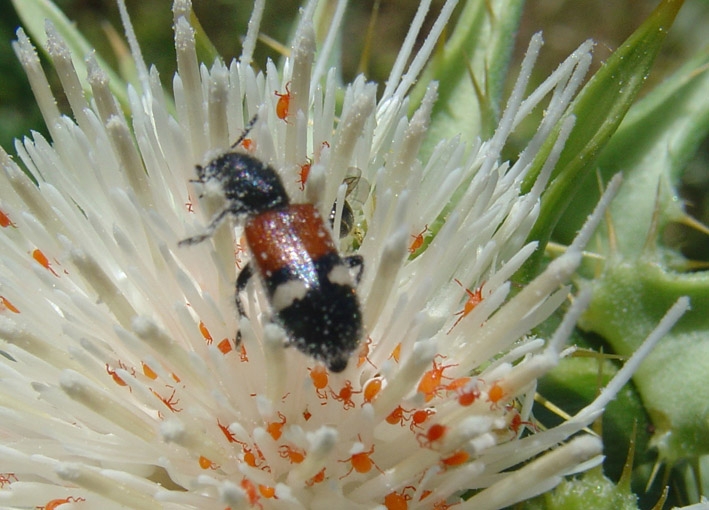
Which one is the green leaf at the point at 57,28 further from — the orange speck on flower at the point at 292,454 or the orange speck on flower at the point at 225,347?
the orange speck on flower at the point at 292,454

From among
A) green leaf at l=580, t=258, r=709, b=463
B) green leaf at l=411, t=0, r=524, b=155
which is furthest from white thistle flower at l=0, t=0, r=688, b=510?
green leaf at l=580, t=258, r=709, b=463

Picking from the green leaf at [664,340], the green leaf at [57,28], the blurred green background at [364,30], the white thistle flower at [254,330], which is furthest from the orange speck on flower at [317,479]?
the blurred green background at [364,30]

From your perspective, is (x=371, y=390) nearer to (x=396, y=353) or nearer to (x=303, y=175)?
(x=396, y=353)

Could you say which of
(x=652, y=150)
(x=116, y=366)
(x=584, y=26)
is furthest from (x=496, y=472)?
(x=584, y=26)

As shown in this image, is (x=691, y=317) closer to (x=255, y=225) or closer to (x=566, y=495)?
(x=566, y=495)

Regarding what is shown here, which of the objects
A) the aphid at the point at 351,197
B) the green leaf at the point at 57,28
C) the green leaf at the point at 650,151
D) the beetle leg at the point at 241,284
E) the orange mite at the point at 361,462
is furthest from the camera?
the green leaf at the point at 57,28

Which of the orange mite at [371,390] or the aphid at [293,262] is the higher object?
the aphid at [293,262]

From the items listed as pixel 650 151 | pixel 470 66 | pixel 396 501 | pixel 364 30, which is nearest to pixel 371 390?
pixel 396 501
